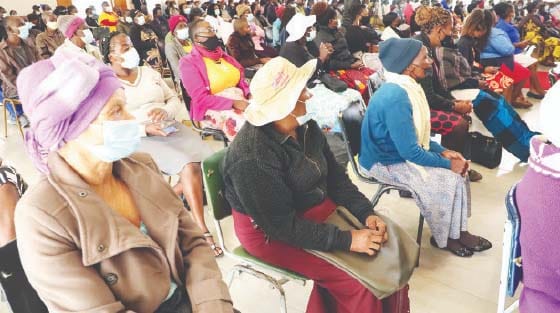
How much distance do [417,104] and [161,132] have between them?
4.94 feet

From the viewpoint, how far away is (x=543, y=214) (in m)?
1.25

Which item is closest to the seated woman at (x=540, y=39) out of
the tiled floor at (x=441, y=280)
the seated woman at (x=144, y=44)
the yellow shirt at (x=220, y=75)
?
the tiled floor at (x=441, y=280)

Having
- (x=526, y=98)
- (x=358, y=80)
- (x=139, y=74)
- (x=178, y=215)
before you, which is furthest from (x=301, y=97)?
(x=526, y=98)

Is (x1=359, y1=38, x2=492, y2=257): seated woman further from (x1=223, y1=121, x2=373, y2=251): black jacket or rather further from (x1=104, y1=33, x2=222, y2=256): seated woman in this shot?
(x1=104, y1=33, x2=222, y2=256): seated woman

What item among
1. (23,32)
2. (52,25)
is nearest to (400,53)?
(23,32)

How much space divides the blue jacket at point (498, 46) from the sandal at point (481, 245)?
278 centimetres

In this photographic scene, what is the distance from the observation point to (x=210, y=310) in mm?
1318

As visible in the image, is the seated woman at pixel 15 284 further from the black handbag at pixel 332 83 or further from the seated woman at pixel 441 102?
the black handbag at pixel 332 83

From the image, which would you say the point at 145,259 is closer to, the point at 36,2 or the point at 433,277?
the point at 433,277

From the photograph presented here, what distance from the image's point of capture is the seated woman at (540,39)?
6.79 m

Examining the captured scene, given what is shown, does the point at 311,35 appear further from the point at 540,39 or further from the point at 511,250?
the point at 540,39

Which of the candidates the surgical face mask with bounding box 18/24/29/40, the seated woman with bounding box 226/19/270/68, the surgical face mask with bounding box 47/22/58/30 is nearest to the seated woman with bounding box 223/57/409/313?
the seated woman with bounding box 226/19/270/68

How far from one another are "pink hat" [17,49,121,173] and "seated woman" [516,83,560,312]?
124 centimetres

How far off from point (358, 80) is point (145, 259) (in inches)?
139
